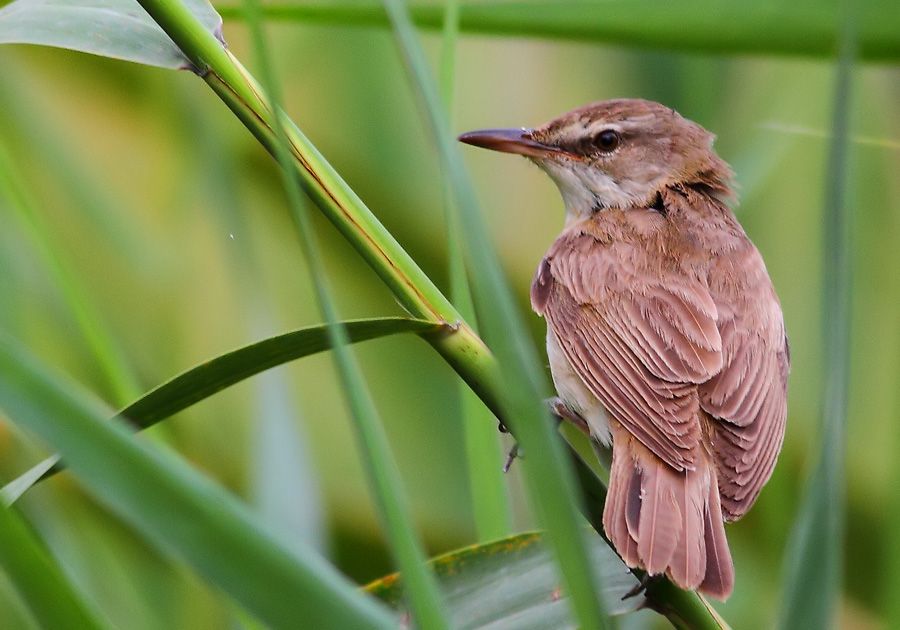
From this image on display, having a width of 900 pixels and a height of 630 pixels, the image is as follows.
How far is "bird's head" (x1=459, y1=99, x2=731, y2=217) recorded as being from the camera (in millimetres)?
2500

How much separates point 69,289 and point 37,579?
88 cm

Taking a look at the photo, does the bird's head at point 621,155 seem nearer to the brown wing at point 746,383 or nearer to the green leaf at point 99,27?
the brown wing at point 746,383

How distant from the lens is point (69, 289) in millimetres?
1719

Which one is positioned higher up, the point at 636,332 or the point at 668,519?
the point at 636,332

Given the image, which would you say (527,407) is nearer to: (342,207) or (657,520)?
(342,207)

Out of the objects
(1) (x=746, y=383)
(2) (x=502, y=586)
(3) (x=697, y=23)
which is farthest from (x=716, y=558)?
(3) (x=697, y=23)

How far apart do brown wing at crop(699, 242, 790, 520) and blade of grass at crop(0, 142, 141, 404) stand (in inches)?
37.5

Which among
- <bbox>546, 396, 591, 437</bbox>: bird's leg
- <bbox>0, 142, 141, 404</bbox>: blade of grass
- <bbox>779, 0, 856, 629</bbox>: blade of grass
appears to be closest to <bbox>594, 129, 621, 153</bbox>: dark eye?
<bbox>546, 396, 591, 437</bbox>: bird's leg

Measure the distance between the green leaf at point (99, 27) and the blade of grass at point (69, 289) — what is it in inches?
14.4

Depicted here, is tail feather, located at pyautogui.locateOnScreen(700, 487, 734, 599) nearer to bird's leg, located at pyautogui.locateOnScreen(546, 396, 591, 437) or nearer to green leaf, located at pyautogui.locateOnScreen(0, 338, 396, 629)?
bird's leg, located at pyautogui.locateOnScreen(546, 396, 591, 437)

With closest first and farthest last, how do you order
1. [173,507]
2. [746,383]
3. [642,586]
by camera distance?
[173,507]
[642,586]
[746,383]

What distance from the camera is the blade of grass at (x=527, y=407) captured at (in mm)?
830

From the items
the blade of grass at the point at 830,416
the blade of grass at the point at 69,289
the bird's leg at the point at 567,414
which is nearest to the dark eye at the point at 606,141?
the bird's leg at the point at 567,414

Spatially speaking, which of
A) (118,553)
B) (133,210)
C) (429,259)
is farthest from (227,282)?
(118,553)
